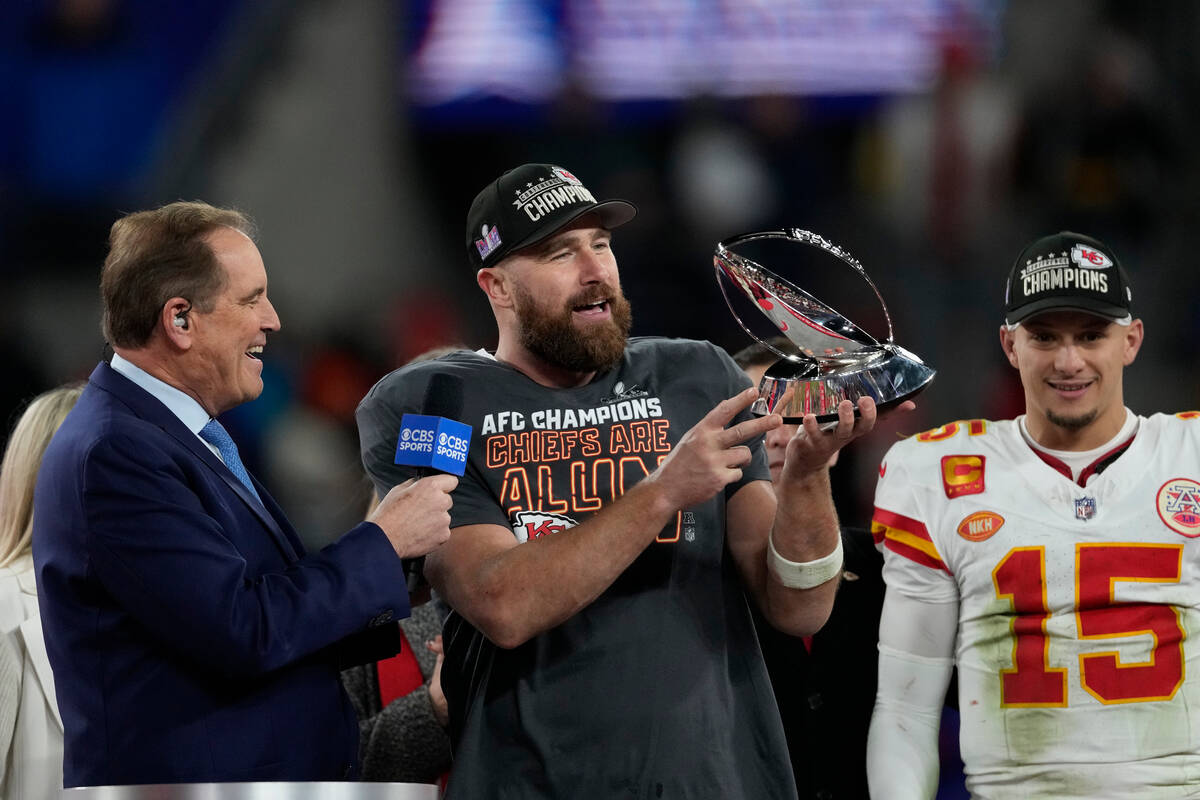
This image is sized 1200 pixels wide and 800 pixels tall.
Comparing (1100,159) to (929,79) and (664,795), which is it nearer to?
(929,79)

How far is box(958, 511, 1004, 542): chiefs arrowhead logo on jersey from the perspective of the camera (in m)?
2.94

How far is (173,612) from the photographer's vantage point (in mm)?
2143

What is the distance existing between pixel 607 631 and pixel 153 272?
3.12 ft

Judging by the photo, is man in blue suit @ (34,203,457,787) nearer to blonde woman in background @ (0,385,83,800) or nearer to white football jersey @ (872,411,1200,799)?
blonde woman in background @ (0,385,83,800)

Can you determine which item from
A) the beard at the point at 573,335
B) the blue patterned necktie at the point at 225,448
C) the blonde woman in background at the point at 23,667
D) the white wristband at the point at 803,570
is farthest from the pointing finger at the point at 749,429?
the blonde woman in background at the point at 23,667

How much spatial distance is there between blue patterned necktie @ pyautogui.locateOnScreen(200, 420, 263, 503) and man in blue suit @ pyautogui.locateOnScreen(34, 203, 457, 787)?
0.05 m

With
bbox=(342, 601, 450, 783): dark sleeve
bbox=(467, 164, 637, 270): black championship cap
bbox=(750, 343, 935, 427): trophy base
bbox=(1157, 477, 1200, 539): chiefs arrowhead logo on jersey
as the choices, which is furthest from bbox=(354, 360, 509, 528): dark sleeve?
bbox=(1157, 477, 1200, 539): chiefs arrowhead logo on jersey

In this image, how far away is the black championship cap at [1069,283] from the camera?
298 cm

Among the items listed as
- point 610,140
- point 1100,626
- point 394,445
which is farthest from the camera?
point 610,140

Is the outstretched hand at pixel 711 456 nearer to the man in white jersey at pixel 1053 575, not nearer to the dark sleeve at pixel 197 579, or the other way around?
the dark sleeve at pixel 197 579

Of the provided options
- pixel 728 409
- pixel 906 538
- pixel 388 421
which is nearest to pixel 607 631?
pixel 728 409

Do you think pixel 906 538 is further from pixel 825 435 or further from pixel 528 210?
pixel 528 210

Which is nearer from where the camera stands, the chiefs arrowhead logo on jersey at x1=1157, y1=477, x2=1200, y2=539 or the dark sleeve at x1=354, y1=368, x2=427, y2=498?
the dark sleeve at x1=354, y1=368, x2=427, y2=498

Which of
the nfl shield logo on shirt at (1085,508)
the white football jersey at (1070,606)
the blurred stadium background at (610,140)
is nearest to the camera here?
the white football jersey at (1070,606)
